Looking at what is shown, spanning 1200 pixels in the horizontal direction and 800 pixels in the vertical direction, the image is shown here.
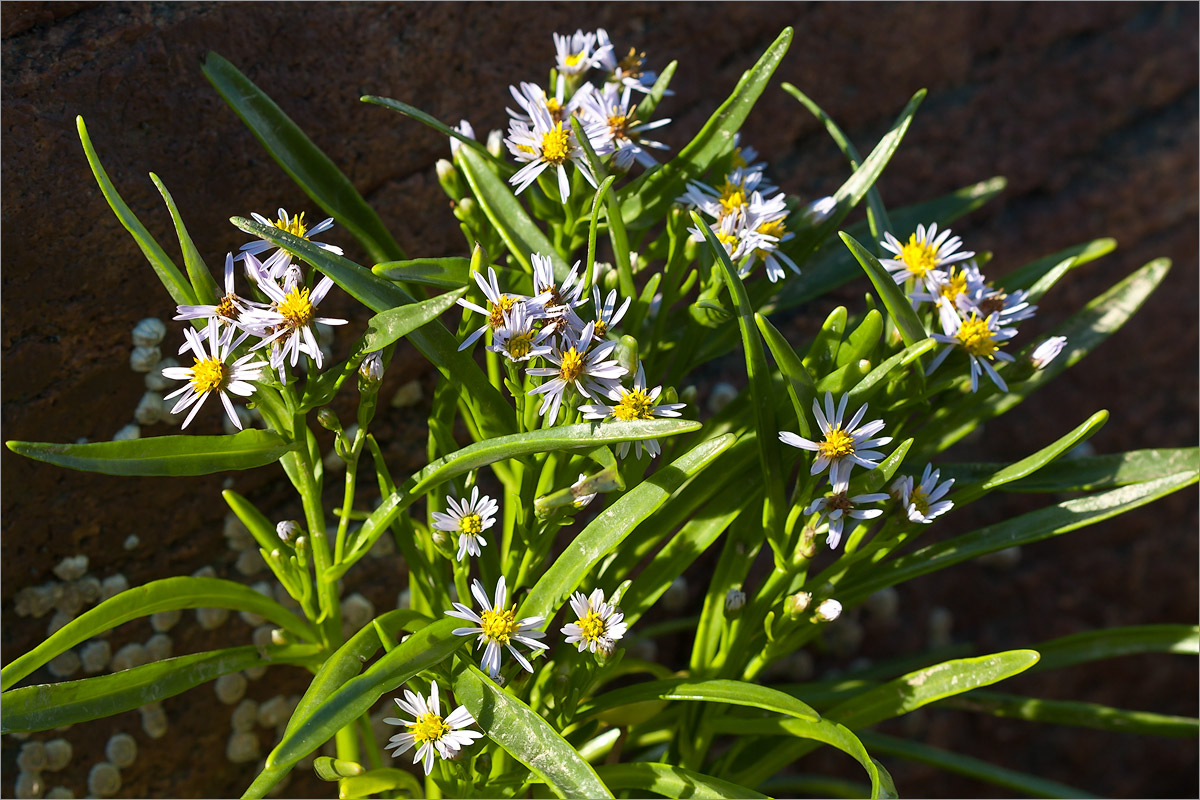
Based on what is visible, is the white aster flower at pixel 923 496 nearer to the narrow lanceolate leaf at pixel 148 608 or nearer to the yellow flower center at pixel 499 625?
the yellow flower center at pixel 499 625

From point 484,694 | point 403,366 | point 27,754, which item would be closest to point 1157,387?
point 403,366

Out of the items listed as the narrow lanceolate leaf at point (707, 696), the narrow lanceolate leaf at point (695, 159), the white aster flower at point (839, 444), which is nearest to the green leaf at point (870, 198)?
the narrow lanceolate leaf at point (695, 159)

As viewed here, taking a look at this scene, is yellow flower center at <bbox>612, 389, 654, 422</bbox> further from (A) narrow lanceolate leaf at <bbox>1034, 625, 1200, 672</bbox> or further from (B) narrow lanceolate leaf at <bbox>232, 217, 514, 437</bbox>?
(A) narrow lanceolate leaf at <bbox>1034, 625, 1200, 672</bbox>

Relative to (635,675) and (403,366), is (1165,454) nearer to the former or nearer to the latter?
(635,675)

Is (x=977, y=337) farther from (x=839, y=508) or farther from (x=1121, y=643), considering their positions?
(x=1121, y=643)

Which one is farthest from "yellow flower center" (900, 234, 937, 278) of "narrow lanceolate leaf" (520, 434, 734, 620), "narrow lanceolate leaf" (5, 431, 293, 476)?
"narrow lanceolate leaf" (5, 431, 293, 476)
